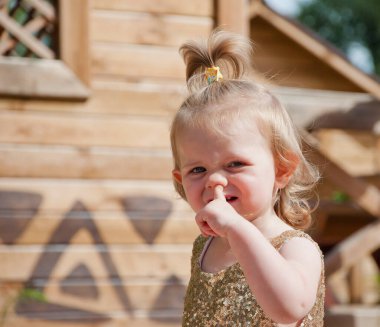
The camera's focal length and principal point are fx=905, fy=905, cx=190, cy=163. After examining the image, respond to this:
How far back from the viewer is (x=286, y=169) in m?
2.54

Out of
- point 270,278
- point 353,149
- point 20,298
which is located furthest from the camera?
point 353,149

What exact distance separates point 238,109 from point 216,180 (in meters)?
0.24

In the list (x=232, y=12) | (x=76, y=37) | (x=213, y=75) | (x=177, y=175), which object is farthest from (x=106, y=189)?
(x=213, y=75)

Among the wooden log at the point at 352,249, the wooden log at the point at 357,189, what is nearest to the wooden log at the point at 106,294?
the wooden log at the point at 352,249

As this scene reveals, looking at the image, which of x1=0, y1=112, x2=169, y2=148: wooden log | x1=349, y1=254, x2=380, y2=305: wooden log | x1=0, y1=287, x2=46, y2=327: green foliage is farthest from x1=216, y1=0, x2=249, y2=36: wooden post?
x1=349, y1=254, x2=380, y2=305: wooden log

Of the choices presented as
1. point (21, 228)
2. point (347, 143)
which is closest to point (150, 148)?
point (21, 228)

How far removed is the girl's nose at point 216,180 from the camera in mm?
2303

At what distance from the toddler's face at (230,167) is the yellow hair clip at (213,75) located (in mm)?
237

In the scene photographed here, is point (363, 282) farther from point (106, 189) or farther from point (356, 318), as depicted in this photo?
point (106, 189)

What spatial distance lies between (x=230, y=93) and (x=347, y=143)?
813cm

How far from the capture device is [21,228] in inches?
210

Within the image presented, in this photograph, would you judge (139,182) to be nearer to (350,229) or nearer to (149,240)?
(149,240)

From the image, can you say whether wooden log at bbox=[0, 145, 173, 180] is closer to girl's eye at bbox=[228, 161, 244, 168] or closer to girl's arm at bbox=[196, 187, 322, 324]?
girl's eye at bbox=[228, 161, 244, 168]

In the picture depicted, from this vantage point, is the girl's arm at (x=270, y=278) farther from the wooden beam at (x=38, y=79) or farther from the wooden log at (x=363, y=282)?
the wooden log at (x=363, y=282)
